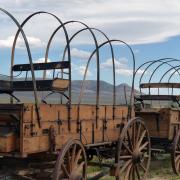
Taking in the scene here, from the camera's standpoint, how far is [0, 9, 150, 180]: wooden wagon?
6219 millimetres

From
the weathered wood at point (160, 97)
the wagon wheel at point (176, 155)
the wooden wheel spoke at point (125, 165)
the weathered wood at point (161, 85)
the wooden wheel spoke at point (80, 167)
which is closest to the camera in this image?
the wooden wheel spoke at point (80, 167)

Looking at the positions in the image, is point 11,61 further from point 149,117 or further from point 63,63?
point 149,117

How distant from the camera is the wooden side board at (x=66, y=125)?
6246 mm

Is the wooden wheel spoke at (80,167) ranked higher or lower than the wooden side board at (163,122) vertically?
lower

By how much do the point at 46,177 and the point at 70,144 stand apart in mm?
1083

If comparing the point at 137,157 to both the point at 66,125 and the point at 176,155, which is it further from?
the point at 66,125

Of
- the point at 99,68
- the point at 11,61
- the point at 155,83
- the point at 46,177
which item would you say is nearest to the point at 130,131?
the point at 99,68

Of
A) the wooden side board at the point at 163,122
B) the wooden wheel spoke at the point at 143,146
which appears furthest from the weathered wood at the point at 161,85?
the wooden wheel spoke at the point at 143,146

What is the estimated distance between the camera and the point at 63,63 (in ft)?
24.6

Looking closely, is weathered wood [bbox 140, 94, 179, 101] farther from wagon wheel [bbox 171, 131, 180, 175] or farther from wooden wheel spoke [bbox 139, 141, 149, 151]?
wooden wheel spoke [bbox 139, 141, 149, 151]

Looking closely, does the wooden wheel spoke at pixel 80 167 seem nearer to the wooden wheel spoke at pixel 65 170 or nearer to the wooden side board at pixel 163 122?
the wooden wheel spoke at pixel 65 170

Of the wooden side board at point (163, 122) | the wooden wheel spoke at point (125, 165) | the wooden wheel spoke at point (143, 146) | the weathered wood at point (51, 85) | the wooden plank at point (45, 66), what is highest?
the wooden plank at point (45, 66)

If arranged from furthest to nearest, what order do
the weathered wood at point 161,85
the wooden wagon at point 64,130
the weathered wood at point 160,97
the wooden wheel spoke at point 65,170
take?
the weathered wood at point 161,85
the weathered wood at point 160,97
the wooden wheel spoke at point 65,170
the wooden wagon at point 64,130

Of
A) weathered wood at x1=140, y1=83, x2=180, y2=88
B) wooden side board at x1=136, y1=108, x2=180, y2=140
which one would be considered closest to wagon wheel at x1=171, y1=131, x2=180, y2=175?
wooden side board at x1=136, y1=108, x2=180, y2=140
